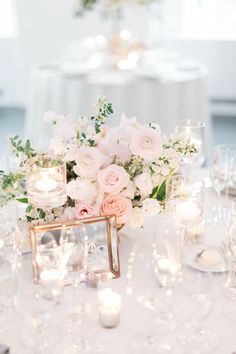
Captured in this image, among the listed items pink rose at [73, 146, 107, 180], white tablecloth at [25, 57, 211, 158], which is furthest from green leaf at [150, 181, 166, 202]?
white tablecloth at [25, 57, 211, 158]

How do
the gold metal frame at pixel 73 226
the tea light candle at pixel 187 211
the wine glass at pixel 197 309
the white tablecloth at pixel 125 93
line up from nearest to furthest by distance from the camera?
the wine glass at pixel 197 309 → the gold metal frame at pixel 73 226 → the tea light candle at pixel 187 211 → the white tablecloth at pixel 125 93

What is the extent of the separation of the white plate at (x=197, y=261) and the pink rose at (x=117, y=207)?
22 centimetres

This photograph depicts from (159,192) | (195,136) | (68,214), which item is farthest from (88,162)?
(195,136)

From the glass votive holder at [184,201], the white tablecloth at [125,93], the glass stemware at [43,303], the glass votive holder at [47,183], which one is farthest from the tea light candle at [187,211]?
the white tablecloth at [125,93]

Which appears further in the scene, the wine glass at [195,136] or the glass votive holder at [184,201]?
the wine glass at [195,136]

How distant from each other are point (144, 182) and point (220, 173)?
0.55 metres

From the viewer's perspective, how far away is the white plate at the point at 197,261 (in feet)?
4.72

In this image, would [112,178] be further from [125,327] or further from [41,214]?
[125,327]

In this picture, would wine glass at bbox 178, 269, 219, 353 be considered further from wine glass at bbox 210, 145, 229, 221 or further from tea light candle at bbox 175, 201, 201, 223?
wine glass at bbox 210, 145, 229, 221

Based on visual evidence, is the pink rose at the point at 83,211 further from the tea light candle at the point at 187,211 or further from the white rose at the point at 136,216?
the tea light candle at the point at 187,211

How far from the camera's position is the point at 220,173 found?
1.96 metres

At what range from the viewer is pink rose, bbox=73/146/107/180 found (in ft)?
4.92

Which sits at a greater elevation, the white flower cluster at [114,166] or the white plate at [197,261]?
the white flower cluster at [114,166]

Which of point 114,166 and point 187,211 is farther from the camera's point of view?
point 187,211
